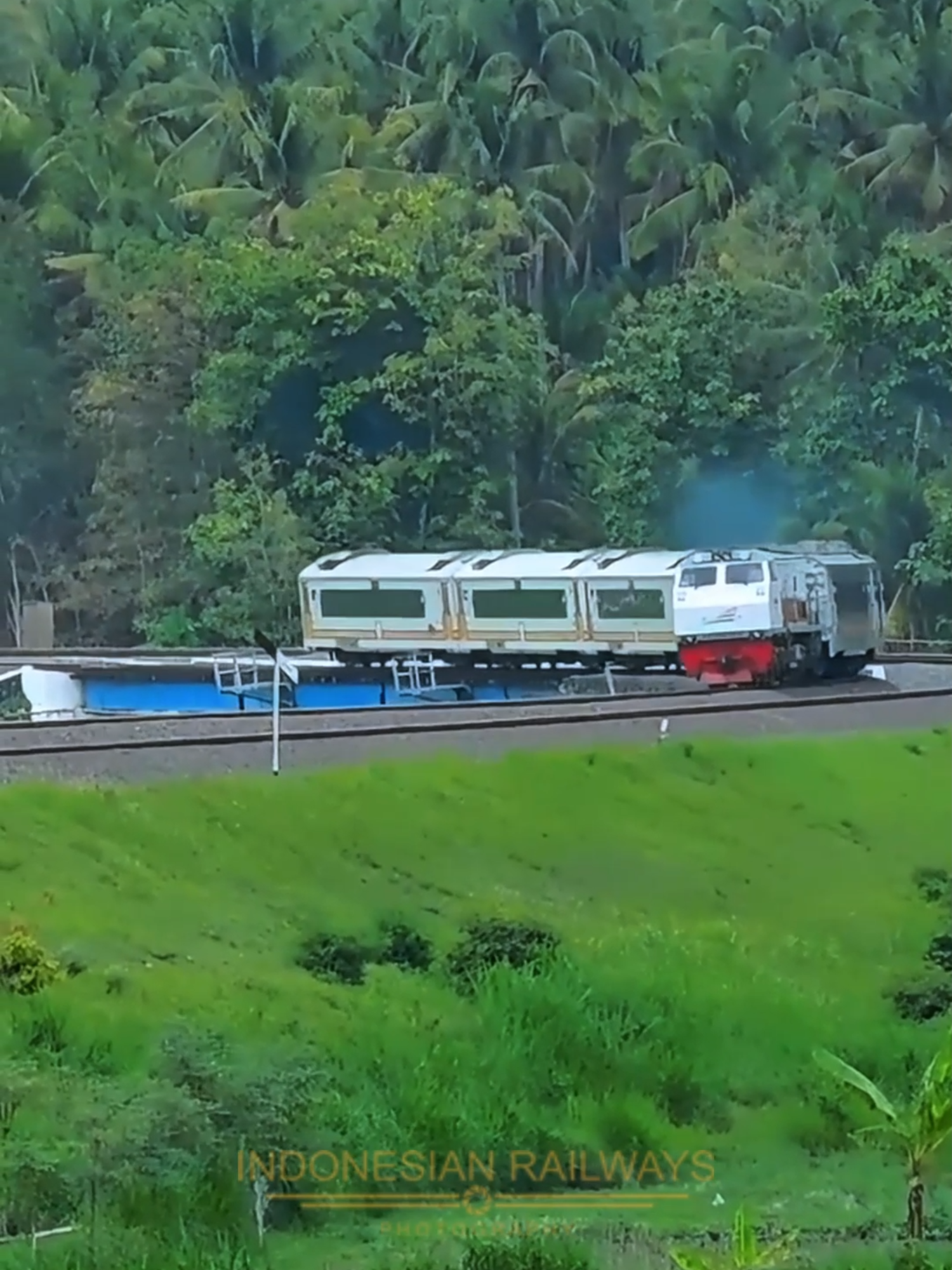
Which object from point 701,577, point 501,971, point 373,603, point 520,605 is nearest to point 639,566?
point 701,577

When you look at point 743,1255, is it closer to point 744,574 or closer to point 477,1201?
point 477,1201

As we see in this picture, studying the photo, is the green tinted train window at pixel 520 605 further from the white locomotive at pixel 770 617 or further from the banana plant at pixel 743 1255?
the banana plant at pixel 743 1255

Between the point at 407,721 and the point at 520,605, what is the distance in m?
4.60

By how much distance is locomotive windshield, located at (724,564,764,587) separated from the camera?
48.8ft

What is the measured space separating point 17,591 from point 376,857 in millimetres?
12161

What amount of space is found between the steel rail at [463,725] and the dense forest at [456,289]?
5195mm

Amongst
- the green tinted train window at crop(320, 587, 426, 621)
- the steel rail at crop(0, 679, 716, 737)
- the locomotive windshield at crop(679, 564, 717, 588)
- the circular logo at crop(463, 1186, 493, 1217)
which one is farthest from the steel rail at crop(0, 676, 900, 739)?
the circular logo at crop(463, 1186, 493, 1217)

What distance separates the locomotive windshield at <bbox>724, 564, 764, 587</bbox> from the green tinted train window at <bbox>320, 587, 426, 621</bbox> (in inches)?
112

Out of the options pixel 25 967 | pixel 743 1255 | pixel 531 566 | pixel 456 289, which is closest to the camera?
pixel 743 1255

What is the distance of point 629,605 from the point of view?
1581 cm

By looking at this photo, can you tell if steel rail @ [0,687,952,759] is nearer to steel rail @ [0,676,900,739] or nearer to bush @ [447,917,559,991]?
steel rail @ [0,676,900,739]

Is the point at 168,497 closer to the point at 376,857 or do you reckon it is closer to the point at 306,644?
the point at 306,644

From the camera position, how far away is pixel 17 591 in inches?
826

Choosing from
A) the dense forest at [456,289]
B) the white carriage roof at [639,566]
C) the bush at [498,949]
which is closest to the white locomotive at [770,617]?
the white carriage roof at [639,566]
